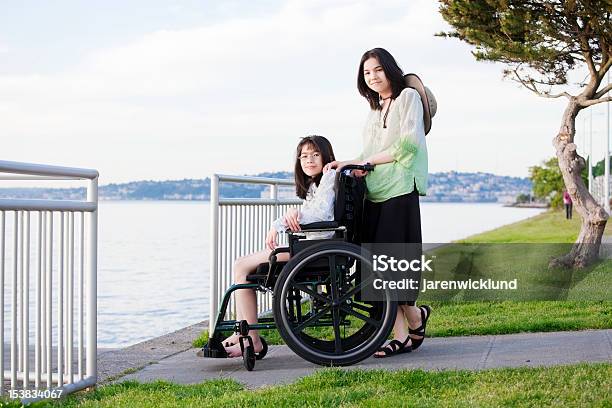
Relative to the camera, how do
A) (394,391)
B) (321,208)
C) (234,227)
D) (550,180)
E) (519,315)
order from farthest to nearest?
(550,180) → (519,315) → (234,227) → (321,208) → (394,391)

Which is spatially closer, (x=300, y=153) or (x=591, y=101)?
(x=300, y=153)

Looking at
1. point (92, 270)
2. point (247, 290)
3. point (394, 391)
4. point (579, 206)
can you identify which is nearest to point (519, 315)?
point (247, 290)

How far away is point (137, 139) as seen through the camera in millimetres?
34531

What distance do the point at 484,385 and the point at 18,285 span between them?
2191mm

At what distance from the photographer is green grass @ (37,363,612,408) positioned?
4.38 meters

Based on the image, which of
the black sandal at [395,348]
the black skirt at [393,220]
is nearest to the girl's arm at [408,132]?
the black skirt at [393,220]

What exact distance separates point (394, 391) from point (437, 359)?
116cm

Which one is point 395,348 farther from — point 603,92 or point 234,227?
point 603,92

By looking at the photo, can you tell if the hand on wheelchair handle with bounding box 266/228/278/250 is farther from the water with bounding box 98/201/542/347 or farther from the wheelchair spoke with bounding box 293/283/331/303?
the water with bounding box 98/201/542/347

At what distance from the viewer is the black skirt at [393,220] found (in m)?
5.77

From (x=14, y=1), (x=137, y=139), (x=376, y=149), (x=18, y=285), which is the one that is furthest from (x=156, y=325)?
(x=137, y=139)

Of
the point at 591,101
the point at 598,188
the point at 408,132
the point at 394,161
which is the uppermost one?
the point at 591,101

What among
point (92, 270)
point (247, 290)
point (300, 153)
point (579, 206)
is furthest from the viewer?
point (579, 206)

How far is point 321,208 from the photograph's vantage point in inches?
218
